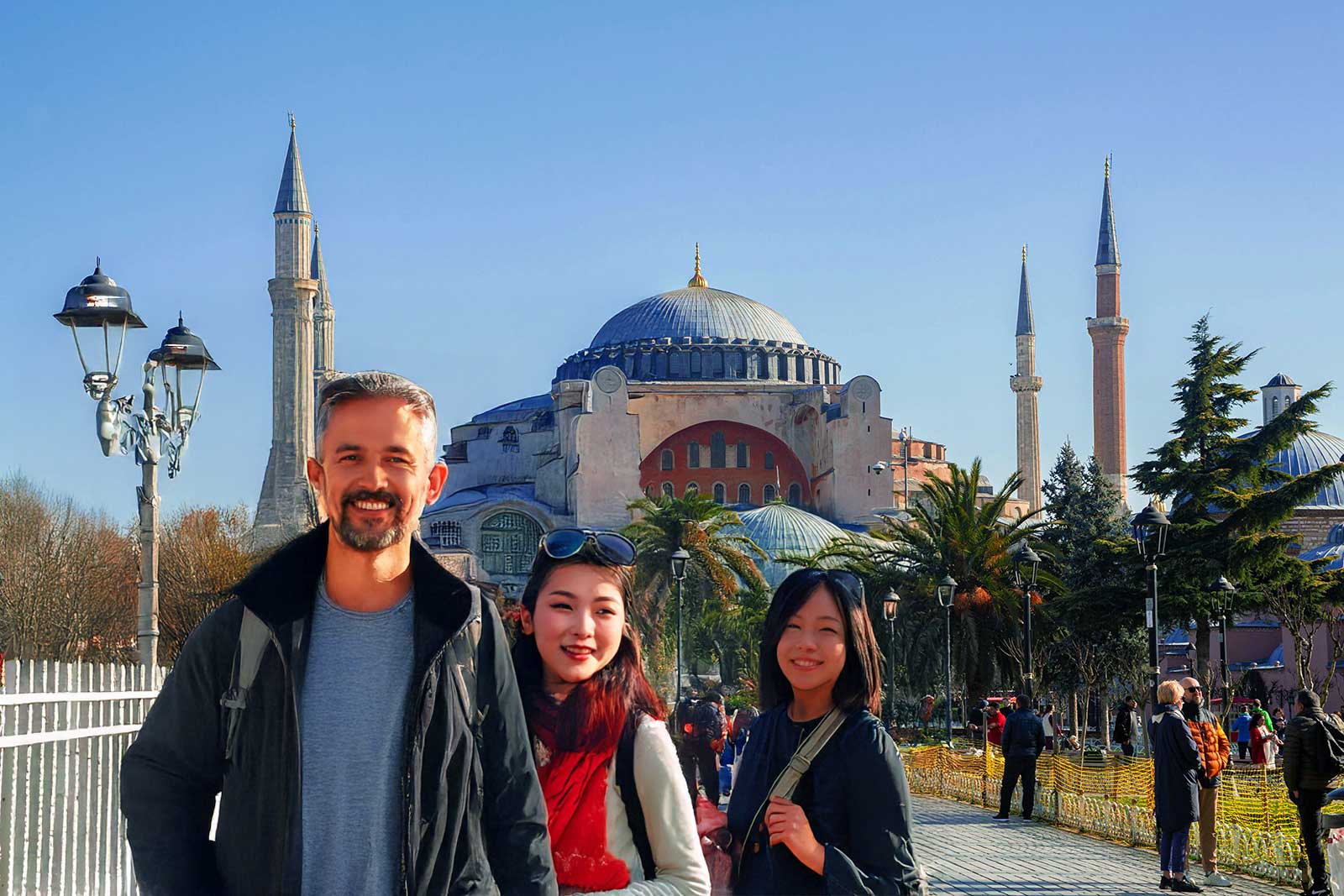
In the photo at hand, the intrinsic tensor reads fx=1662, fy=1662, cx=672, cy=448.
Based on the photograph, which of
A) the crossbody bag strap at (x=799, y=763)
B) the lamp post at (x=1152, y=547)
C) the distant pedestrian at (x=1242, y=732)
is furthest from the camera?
the distant pedestrian at (x=1242, y=732)

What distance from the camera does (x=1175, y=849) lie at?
33.2 ft

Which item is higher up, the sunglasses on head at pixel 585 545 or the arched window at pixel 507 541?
the arched window at pixel 507 541

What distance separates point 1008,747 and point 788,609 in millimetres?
12083

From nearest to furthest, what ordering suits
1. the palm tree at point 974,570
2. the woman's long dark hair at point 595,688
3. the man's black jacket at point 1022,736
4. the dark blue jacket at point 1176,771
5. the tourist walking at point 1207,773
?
the woman's long dark hair at point 595,688
the dark blue jacket at point 1176,771
the tourist walking at point 1207,773
the man's black jacket at point 1022,736
the palm tree at point 974,570

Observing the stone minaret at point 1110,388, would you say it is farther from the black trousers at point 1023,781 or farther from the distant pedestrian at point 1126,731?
the black trousers at point 1023,781

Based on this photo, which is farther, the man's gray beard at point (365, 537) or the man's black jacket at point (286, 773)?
the man's gray beard at point (365, 537)

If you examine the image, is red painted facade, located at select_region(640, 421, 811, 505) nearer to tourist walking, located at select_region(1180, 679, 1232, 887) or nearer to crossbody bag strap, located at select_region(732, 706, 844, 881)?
tourist walking, located at select_region(1180, 679, 1232, 887)

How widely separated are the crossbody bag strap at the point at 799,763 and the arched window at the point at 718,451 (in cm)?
6119

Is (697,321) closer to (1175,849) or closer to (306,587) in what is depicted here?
(1175,849)

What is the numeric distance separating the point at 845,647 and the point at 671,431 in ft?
199

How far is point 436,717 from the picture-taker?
9.02 feet

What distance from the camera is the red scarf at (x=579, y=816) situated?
3.18 meters

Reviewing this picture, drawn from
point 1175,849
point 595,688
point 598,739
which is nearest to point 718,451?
point 1175,849

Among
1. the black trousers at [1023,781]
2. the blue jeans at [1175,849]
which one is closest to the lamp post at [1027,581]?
the black trousers at [1023,781]
